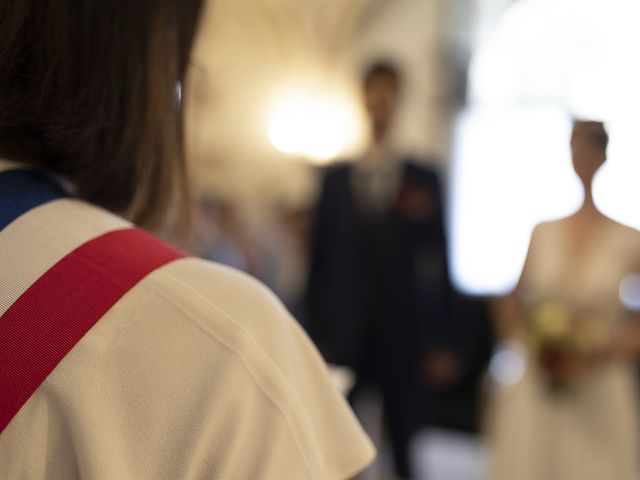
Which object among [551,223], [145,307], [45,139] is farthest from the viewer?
[551,223]

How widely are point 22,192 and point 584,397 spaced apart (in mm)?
3543

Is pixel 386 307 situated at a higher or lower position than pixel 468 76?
lower

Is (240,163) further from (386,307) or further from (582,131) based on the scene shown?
(582,131)

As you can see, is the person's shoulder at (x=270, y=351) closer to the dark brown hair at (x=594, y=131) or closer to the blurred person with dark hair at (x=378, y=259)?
the dark brown hair at (x=594, y=131)

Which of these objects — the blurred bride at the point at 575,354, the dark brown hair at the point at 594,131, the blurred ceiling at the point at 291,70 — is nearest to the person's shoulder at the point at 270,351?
the dark brown hair at the point at 594,131

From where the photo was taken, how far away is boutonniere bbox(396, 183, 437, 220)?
12.8ft

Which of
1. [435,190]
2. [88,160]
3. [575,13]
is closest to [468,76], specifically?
[575,13]

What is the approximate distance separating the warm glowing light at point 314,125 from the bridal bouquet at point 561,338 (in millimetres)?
7060

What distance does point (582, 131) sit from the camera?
3.28m

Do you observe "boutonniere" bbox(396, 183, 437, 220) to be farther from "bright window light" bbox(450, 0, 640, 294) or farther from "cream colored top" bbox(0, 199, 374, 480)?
"bright window light" bbox(450, 0, 640, 294)

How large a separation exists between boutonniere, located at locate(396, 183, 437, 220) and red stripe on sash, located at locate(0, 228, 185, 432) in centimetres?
326

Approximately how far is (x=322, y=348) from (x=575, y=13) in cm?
666

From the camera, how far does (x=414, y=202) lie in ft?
12.8

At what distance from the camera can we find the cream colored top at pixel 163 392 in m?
0.62
